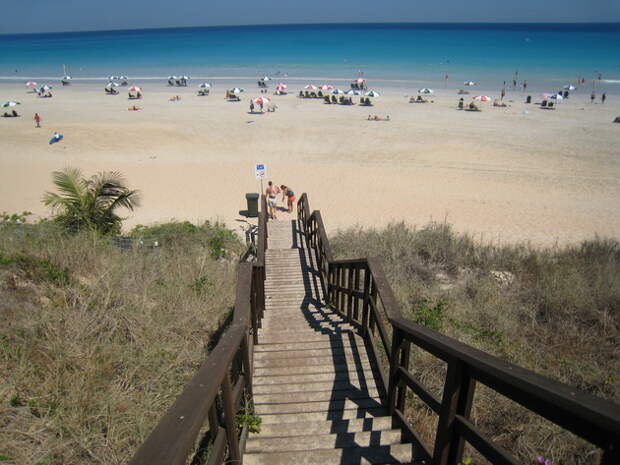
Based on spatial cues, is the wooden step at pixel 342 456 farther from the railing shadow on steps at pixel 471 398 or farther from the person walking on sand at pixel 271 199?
the person walking on sand at pixel 271 199

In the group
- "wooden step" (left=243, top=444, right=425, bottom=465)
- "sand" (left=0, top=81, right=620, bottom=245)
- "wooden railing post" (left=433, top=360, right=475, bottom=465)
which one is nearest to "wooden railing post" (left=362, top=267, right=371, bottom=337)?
"wooden step" (left=243, top=444, right=425, bottom=465)

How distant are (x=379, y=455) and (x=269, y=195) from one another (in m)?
13.2

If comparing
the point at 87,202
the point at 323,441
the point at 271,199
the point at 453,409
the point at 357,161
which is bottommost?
the point at 271,199

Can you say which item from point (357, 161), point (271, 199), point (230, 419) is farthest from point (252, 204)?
point (230, 419)

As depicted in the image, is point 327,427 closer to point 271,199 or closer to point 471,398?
point 471,398

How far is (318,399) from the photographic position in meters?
3.50

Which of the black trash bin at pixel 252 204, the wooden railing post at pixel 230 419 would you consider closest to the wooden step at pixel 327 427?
the wooden railing post at pixel 230 419

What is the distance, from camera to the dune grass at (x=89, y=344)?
112 inches

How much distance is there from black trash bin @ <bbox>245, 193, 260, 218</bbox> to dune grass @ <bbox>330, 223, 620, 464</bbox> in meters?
5.42

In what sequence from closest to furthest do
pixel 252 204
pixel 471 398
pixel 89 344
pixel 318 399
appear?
pixel 471 398 < pixel 318 399 < pixel 89 344 < pixel 252 204

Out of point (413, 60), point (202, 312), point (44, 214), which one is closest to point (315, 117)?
point (44, 214)

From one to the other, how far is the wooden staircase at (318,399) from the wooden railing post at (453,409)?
0.53 metres

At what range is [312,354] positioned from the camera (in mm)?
4336

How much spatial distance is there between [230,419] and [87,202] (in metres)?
7.34
